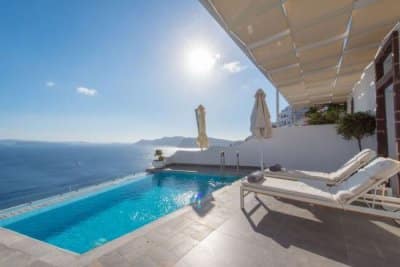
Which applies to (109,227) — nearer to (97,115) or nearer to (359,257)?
(359,257)

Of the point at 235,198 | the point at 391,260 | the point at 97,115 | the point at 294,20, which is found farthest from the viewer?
the point at 97,115

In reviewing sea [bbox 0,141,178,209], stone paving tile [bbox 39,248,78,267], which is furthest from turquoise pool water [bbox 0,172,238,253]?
sea [bbox 0,141,178,209]

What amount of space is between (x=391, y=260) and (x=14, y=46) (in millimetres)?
11793

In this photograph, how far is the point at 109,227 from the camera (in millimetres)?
3607

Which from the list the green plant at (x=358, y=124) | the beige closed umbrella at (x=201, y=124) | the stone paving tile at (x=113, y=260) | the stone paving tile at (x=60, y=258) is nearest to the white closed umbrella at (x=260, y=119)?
the green plant at (x=358, y=124)

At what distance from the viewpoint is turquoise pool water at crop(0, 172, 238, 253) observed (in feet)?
11.0

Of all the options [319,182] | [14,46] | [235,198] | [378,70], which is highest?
[14,46]

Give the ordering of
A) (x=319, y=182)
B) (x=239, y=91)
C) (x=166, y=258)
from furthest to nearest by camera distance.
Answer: (x=239, y=91) → (x=319, y=182) → (x=166, y=258)

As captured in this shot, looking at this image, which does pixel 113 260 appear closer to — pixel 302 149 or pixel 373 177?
pixel 373 177

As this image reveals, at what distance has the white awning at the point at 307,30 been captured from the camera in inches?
113

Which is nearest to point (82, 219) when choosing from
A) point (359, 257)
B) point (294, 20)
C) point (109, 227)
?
point (109, 227)

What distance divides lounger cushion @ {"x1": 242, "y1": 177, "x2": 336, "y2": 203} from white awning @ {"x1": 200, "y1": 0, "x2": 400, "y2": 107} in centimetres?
304

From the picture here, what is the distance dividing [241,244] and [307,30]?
405 centimetres

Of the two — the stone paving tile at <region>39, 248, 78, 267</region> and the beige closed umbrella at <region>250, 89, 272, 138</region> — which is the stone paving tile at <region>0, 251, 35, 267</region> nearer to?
the stone paving tile at <region>39, 248, 78, 267</region>
